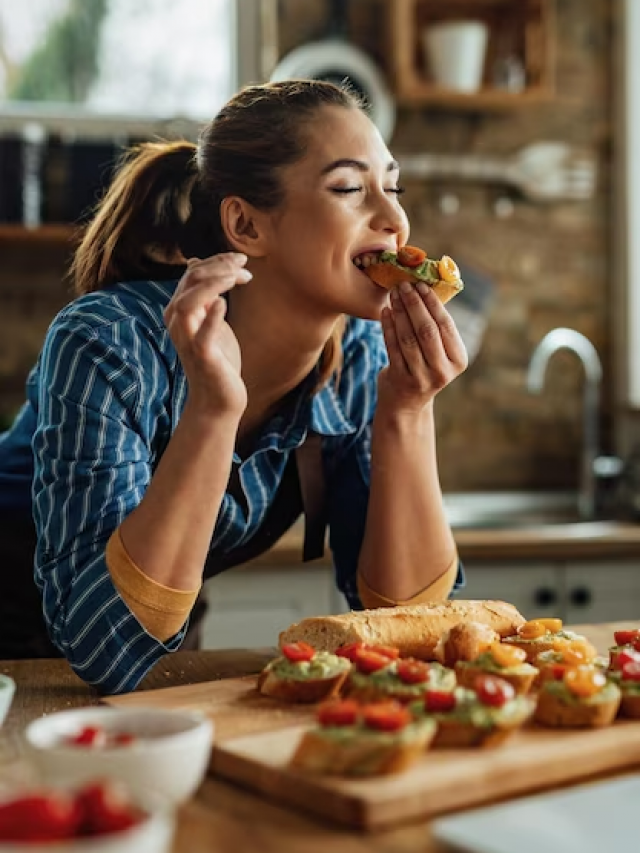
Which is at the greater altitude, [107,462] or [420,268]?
[420,268]

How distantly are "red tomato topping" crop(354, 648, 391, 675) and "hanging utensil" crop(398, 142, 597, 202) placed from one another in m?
2.89

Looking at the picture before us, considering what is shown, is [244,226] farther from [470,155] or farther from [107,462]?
[470,155]

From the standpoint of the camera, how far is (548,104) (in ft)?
14.3

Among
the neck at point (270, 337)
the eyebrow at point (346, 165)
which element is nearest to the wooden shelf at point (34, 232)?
the neck at point (270, 337)

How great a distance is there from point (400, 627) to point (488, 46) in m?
2.98

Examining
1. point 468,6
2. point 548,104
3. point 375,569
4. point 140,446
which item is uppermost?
point 468,6

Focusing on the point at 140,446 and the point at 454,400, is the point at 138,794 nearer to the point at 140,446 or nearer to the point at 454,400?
the point at 140,446

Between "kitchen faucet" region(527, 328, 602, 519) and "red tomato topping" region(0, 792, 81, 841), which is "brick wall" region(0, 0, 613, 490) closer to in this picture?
"kitchen faucet" region(527, 328, 602, 519)

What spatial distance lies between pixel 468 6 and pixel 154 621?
3098mm

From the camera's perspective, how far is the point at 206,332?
5.31 feet

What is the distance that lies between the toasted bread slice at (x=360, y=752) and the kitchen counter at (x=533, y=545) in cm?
201

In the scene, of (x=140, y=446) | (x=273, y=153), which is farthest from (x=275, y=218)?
(x=140, y=446)

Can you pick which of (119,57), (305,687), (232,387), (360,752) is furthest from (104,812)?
(119,57)

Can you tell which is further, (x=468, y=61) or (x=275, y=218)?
(x=468, y=61)
